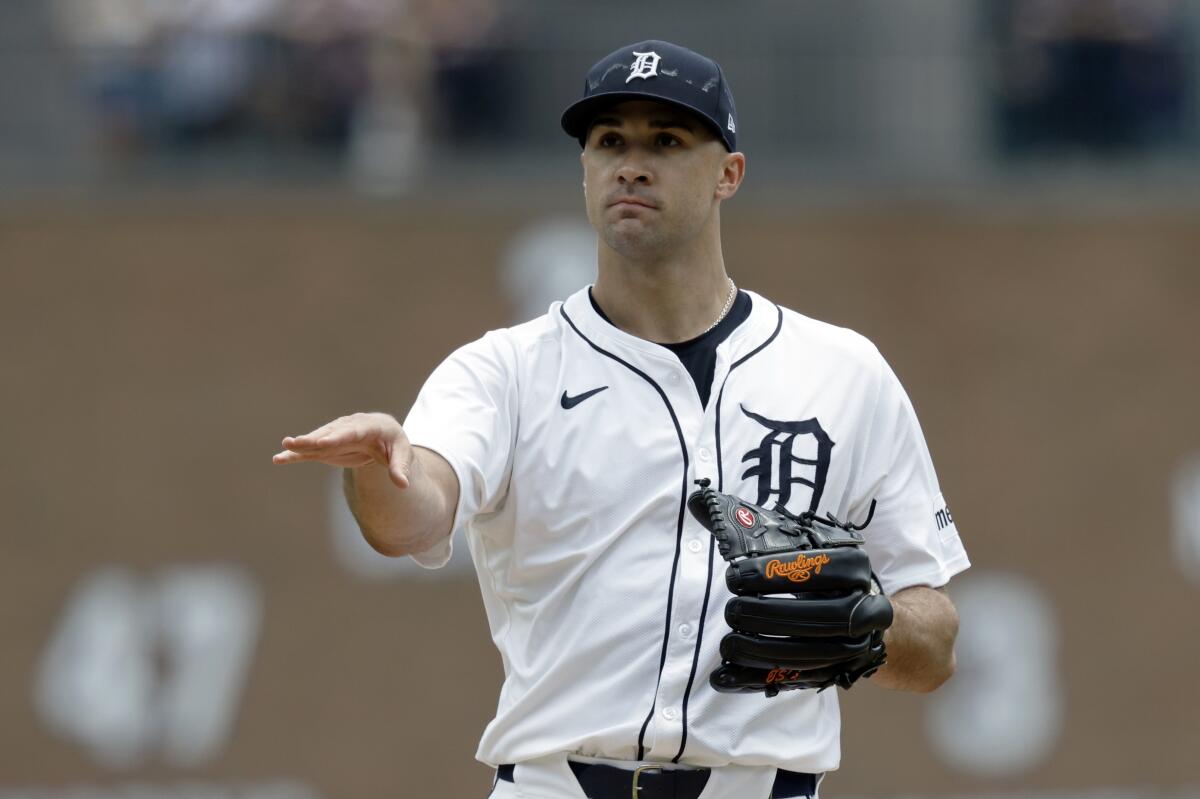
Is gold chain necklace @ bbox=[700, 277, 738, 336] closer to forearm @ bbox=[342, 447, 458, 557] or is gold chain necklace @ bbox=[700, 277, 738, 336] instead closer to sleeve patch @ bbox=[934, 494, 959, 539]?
sleeve patch @ bbox=[934, 494, 959, 539]

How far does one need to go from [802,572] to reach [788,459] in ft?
1.20

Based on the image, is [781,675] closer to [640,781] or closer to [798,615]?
[798,615]

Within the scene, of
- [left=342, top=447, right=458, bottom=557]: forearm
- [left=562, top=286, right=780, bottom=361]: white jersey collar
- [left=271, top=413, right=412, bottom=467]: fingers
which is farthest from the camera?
[left=562, top=286, right=780, bottom=361]: white jersey collar

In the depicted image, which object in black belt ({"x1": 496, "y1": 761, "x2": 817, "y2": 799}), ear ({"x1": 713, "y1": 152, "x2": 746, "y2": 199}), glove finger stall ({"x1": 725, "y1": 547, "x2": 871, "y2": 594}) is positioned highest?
ear ({"x1": 713, "y1": 152, "x2": 746, "y2": 199})

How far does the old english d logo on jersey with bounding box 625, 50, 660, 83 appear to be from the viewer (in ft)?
13.4

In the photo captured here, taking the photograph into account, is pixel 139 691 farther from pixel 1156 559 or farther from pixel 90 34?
pixel 1156 559

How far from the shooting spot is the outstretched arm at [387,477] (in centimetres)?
345

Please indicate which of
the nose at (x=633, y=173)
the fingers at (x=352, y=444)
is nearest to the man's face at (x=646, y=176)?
the nose at (x=633, y=173)

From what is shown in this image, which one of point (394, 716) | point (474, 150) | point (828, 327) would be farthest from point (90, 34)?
point (828, 327)

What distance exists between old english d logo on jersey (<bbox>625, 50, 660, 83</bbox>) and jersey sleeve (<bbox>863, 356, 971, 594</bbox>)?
2.68 ft

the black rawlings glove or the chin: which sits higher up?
the chin

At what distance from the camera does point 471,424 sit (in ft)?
12.9

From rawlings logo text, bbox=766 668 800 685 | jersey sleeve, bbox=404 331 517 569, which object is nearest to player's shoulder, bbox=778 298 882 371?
jersey sleeve, bbox=404 331 517 569

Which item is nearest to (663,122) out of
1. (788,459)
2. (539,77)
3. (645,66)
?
(645,66)
